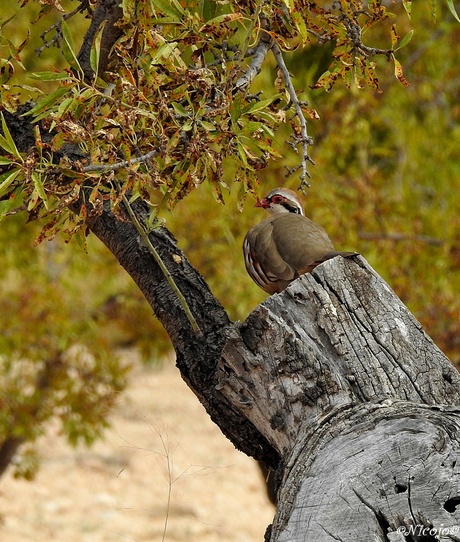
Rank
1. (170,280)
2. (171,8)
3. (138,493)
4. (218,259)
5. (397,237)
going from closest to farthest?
1. (171,8)
2. (170,280)
3. (397,237)
4. (218,259)
5. (138,493)

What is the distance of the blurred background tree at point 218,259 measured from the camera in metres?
6.94

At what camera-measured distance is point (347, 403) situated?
9.04ft

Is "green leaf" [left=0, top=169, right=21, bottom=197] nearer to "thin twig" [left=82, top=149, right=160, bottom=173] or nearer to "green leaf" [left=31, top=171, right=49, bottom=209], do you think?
"green leaf" [left=31, top=171, right=49, bottom=209]

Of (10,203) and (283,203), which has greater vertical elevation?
(283,203)

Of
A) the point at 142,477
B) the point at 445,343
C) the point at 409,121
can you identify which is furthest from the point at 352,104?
the point at 142,477

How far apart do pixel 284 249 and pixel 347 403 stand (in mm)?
1119

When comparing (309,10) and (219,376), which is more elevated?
(309,10)

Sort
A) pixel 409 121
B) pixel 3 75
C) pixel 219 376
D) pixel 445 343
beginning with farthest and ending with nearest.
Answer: pixel 409 121, pixel 445 343, pixel 3 75, pixel 219 376

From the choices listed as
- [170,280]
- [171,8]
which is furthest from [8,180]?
[170,280]

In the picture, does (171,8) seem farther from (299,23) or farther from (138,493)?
(138,493)

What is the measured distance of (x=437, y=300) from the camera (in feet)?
23.8

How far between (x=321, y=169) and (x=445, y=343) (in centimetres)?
155

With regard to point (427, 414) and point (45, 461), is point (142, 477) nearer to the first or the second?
point (45, 461)

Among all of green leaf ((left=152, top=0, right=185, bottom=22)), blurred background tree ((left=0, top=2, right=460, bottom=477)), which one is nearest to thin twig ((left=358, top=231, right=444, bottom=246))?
blurred background tree ((left=0, top=2, right=460, bottom=477))
